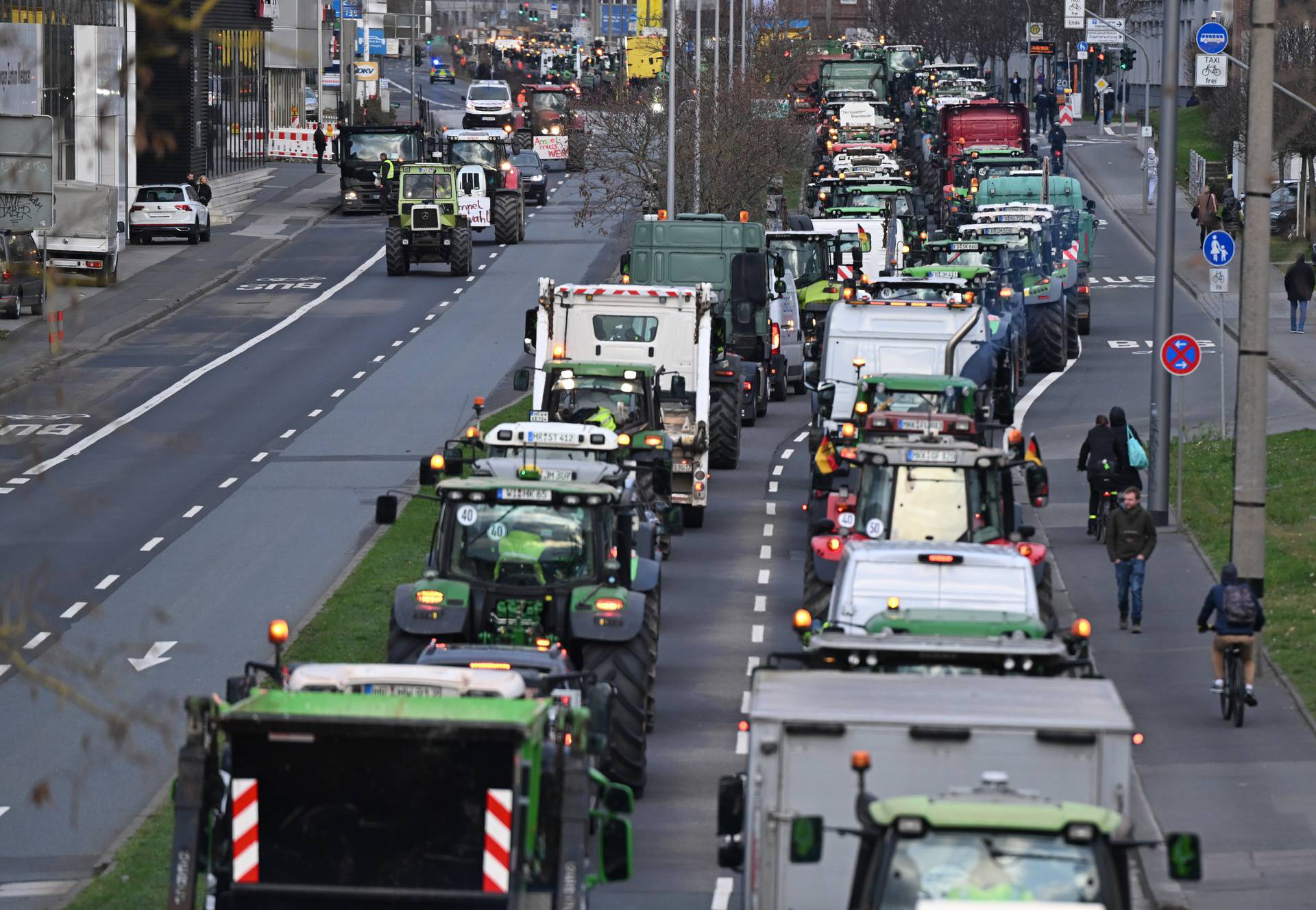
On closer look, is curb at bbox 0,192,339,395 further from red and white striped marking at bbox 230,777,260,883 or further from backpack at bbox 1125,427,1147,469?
red and white striped marking at bbox 230,777,260,883

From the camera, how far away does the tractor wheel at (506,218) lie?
6500cm

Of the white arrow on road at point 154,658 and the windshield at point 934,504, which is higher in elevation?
the windshield at point 934,504

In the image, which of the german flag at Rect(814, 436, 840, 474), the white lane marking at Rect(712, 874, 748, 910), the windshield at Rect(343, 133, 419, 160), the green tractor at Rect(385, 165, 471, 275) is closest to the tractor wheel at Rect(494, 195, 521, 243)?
the green tractor at Rect(385, 165, 471, 275)

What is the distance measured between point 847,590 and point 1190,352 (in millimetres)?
11937

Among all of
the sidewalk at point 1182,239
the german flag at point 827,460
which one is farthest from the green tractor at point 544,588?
the german flag at point 827,460

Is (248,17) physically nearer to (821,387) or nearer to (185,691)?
(821,387)

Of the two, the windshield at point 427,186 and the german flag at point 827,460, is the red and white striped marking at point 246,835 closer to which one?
the german flag at point 827,460

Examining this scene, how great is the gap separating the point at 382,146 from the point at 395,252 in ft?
45.4

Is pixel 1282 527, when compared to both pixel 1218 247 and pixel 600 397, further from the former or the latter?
pixel 600 397

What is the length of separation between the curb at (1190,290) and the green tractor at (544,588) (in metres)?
7.95

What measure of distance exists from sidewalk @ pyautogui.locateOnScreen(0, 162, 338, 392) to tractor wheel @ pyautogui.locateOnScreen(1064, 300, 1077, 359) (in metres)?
18.4

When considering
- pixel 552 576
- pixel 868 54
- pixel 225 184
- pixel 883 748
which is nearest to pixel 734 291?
pixel 552 576

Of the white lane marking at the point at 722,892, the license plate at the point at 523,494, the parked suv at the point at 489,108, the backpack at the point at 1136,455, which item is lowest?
the white lane marking at the point at 722,892

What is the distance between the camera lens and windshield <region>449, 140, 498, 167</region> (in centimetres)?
6838
